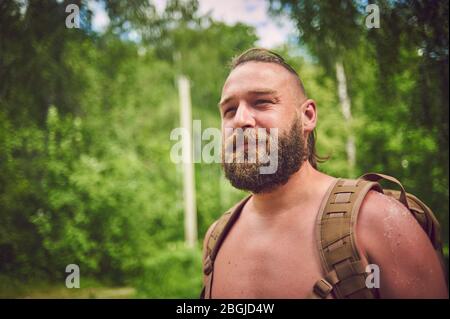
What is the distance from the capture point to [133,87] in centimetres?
1034

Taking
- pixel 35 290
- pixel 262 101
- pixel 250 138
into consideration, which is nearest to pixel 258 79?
pixel 262 101

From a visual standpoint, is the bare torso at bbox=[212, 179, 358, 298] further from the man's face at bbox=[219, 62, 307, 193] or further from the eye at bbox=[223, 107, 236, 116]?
the eye at bbox=[223, 107, 236, 116]

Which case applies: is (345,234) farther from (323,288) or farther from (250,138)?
(250,138)

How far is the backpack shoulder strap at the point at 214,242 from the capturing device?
136cm

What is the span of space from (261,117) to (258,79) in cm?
15

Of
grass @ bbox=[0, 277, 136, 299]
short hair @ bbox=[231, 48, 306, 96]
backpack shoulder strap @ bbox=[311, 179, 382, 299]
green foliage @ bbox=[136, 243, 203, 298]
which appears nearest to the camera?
backpack shoulder strap @ bbox=[311, 179, 382, 299]

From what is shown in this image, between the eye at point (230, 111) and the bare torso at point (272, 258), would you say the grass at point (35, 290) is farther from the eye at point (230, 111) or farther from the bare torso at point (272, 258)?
the eye at point (230, 111)

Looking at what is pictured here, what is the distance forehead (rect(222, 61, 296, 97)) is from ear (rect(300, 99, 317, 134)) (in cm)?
10

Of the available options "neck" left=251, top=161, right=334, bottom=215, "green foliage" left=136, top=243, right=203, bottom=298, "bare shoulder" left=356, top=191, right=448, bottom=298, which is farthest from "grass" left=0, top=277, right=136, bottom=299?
"green foliage" left=136, top=243, right=203, bottom=298

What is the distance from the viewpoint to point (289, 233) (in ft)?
4.01

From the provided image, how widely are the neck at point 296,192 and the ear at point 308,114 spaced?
15 cm

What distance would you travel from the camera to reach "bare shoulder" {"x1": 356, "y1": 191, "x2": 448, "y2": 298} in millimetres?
959

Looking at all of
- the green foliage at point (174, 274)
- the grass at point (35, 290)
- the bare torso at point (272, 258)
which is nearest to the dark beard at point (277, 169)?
the bare torso at point (272, 258)

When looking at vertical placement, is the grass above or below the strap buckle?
below
